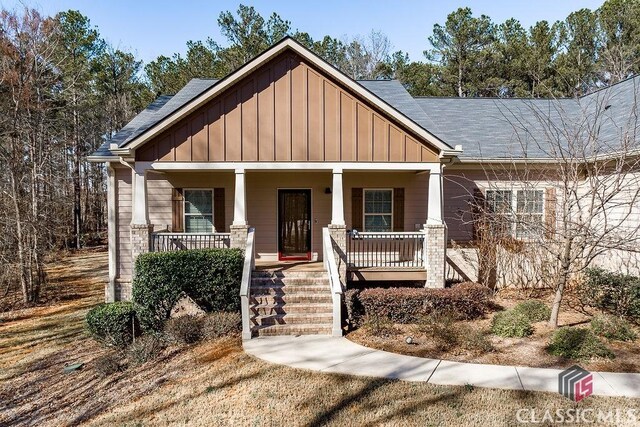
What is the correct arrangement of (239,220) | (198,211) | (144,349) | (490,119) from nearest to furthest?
(144,349) → (239,220) → (198,211) → (490,119)

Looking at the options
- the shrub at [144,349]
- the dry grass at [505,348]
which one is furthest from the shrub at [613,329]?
the shrub at [144,349]

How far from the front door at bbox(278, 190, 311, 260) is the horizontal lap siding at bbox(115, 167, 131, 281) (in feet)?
13.9

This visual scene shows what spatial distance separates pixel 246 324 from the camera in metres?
7.73

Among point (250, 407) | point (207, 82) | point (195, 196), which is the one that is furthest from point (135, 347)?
point (207, 82)

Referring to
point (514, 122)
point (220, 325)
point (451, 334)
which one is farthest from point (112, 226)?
point (514, 122)

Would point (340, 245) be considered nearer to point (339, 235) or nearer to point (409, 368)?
point (339, 235)

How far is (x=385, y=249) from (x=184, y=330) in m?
4.98

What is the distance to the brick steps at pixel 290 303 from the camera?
800 cm

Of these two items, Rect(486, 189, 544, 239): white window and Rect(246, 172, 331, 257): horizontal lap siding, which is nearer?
Rect(486, 189, 544, 239): white window

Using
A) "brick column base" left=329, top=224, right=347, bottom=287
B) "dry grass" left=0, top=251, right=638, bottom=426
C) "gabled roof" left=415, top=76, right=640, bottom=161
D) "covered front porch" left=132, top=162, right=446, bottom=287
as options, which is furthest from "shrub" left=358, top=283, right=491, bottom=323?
"gabled roof" left=415, top=76, right=640, bottom=161

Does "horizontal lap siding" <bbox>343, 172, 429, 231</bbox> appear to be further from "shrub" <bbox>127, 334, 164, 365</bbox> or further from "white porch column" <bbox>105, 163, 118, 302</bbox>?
"white porch column" <bbox>105, 163, 118, 302</bbox>

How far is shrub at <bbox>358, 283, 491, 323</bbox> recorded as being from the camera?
8469 millimetres

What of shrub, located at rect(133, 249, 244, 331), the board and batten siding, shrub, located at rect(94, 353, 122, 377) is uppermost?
the board and batten siding

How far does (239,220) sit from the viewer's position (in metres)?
9.61
